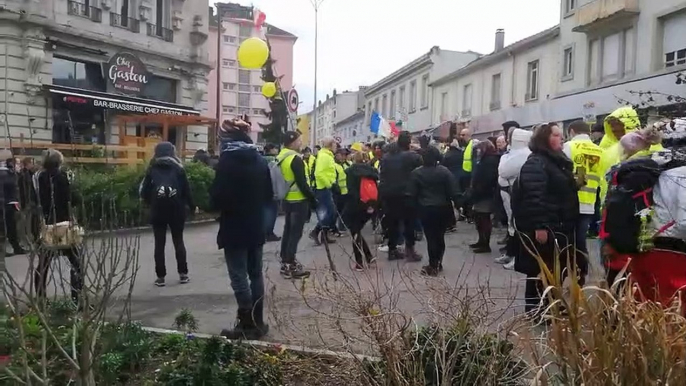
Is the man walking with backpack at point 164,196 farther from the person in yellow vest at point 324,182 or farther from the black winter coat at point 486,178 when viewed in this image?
the black winter coat at point 486,178

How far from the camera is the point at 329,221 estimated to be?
37.5 feet

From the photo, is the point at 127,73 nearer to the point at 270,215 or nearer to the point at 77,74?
the point at 77,74

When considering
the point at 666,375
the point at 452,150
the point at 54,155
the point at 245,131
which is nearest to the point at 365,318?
the point at 666,375

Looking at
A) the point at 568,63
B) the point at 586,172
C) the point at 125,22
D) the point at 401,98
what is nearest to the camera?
the point at 586,172

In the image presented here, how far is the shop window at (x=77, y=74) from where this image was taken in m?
23.9

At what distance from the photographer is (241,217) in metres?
5.46

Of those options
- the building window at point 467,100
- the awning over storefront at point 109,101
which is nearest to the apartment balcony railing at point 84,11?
the awning over storefront at point 109,101

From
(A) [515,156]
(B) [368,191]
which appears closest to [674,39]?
(B) [368,191]

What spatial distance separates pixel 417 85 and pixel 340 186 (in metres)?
33.6

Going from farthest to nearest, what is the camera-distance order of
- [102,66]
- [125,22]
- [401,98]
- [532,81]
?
[401,98] → [532,81] → [125,22] → [102,66]

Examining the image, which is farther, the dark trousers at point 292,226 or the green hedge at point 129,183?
the green hedge at point 129,183

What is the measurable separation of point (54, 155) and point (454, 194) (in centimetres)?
447

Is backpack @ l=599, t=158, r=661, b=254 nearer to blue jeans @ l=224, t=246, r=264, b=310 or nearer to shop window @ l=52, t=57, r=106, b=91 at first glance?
blue jeans @ l=224, t=246, r=264, b=310

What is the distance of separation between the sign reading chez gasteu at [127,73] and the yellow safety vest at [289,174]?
19.3 meters
